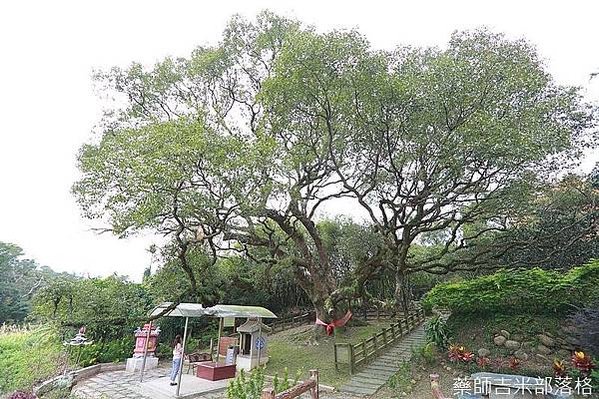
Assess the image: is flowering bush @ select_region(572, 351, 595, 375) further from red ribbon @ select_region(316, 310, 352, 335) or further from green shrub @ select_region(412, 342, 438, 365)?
red ribbon @ select_region(316, 310, 352, 335)

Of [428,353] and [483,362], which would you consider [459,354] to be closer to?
[483,362]

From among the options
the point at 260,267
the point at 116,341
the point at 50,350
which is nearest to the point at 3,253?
the point at 116,341

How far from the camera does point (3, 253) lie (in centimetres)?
2845

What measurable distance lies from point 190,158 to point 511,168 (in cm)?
803

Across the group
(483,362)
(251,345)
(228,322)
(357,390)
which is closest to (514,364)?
(483,362)

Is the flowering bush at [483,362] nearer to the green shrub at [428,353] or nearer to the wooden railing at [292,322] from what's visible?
the green shrub at [428,353]

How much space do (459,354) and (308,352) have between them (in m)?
4.77

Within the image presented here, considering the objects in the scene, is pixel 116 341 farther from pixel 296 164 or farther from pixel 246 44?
pixel 246 44

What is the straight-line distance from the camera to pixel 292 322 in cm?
1708

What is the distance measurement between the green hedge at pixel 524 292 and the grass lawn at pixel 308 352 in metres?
3.35

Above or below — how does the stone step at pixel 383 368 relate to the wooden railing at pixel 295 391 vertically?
below

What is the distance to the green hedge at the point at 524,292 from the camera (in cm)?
845

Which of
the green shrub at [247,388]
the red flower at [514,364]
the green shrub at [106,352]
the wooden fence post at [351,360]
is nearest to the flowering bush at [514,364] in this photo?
the red flower at [514,364]

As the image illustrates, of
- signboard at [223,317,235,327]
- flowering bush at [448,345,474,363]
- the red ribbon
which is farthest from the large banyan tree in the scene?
flowering bush at [448,345,474,363]
